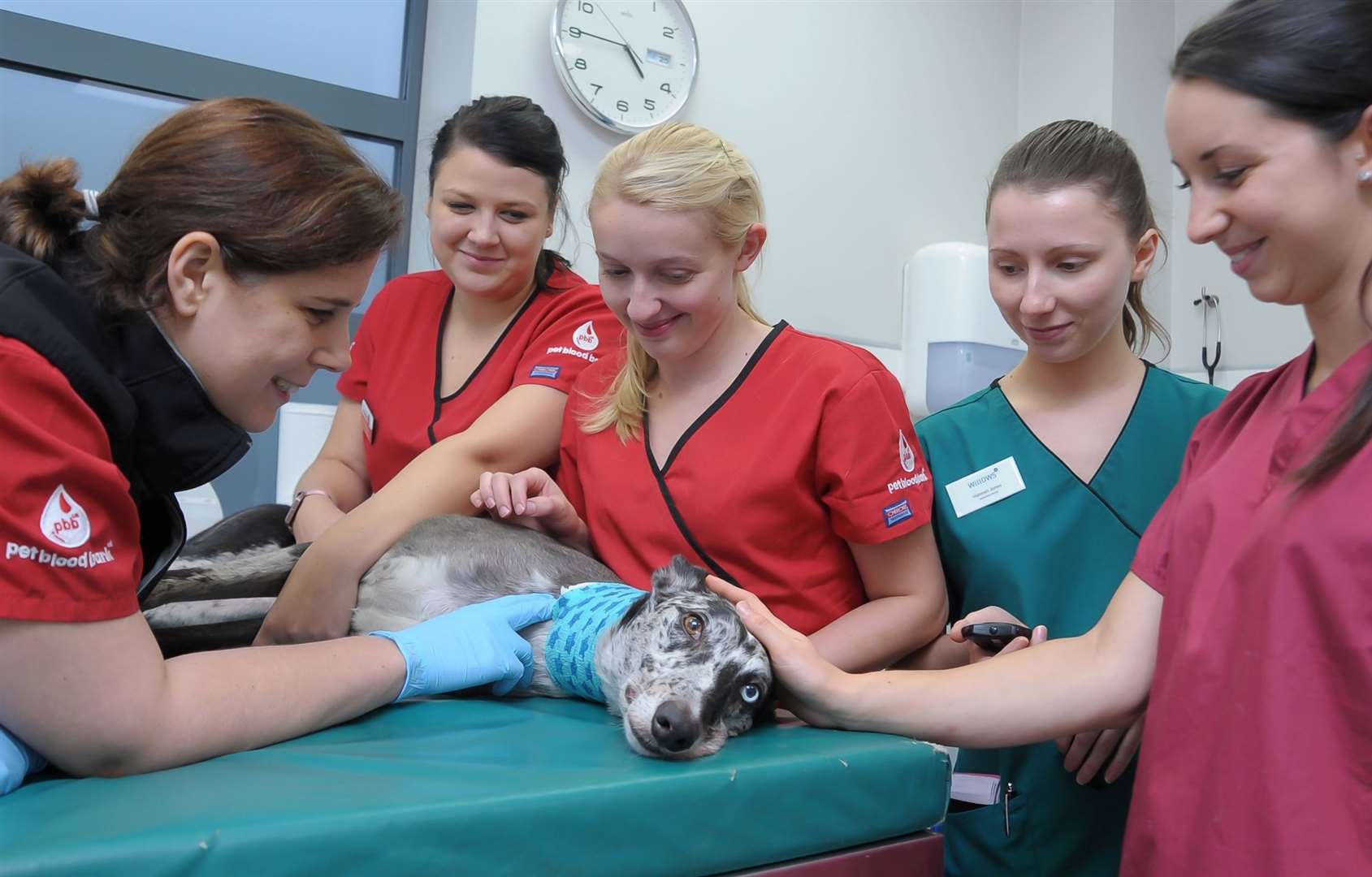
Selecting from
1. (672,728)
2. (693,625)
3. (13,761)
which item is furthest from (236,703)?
(693,625)

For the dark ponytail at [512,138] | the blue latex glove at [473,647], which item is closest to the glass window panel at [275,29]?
the dark ponytail at [512,138]

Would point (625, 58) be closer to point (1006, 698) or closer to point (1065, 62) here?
point (1065, 62)

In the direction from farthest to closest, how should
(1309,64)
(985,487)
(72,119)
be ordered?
(72,119)
(985,487)
(1309,64)

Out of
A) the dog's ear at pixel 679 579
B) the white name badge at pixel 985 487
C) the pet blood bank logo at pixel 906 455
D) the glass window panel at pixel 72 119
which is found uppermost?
the glass window panel at pixel 72 119

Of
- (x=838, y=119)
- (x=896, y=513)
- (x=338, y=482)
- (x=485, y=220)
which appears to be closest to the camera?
(x=896, y=513)

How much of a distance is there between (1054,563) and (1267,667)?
1.96 ft

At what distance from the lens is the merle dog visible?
1.14m

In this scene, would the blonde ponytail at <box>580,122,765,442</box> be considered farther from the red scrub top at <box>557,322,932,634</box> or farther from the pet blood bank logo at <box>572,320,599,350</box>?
the pet blood bank logo at <box>572,320,599,350</box>

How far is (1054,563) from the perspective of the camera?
147 cm

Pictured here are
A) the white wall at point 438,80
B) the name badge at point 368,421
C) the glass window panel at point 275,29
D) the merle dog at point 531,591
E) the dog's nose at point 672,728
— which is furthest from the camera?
the white wall at point 438,80

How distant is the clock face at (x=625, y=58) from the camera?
3.16m

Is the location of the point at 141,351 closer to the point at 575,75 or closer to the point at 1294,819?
the point at 1294,819

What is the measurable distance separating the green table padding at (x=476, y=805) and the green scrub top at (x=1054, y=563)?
39 centimetres

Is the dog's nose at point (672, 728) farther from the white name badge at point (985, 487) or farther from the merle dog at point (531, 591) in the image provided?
the white name badge at point (985, 487)
